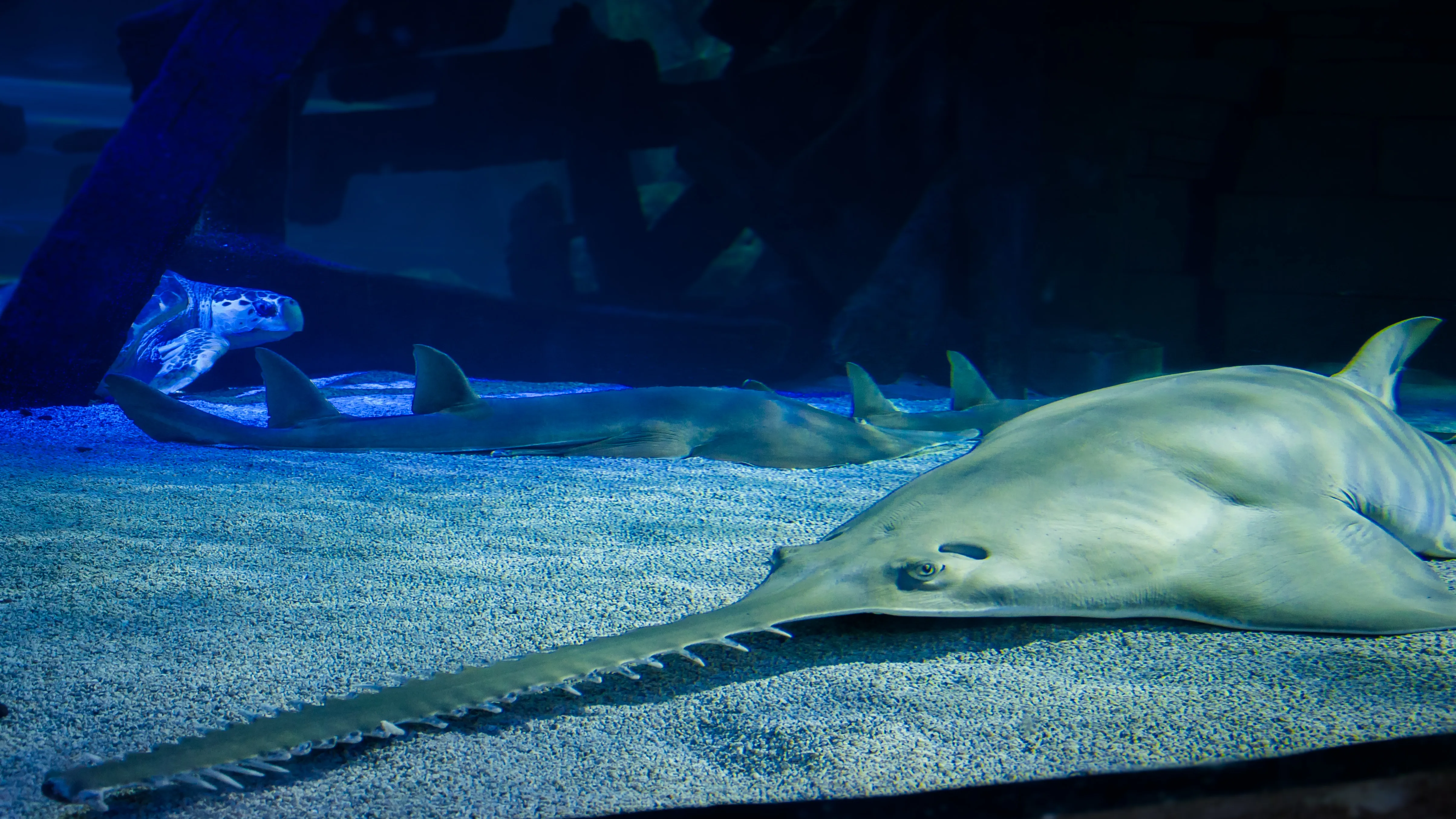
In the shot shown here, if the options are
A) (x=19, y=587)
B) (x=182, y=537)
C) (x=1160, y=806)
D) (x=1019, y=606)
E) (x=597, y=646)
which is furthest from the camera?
(x=182, y=537)

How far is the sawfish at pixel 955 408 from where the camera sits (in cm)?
500

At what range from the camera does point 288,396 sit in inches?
168

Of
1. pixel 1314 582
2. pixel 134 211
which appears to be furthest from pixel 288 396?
pixel 1314 582

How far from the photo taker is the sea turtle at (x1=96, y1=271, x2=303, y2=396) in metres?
7.13

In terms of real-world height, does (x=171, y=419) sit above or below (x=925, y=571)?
below

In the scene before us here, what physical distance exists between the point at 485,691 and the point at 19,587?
5.08 ft

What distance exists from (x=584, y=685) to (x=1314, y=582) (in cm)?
151

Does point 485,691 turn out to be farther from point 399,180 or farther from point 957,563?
point 399,180

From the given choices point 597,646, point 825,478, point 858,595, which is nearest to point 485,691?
point 597,646

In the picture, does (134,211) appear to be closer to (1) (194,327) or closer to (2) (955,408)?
(1) (194,327)

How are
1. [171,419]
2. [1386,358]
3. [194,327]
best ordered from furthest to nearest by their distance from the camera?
1. [194,327]
2. [171,419]
3. [1386,358]

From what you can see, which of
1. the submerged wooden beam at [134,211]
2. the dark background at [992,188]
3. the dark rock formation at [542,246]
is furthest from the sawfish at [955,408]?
the dark rock formation at [542,246]

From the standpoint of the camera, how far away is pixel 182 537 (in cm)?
243

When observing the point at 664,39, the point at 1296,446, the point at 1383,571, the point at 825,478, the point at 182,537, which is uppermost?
the point at 664,39
